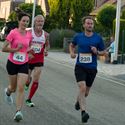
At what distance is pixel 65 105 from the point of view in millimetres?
11883

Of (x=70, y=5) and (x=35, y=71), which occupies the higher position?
(x=70, y=5)

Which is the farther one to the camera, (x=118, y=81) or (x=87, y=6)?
(x=87, y=6)

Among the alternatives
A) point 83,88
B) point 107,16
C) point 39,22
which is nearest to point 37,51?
point 39,22

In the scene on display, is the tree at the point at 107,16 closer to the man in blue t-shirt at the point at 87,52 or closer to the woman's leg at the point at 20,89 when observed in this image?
the man in blue t-shirt at the point at 87,52

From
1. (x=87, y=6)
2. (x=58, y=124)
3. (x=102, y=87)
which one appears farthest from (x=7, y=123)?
(x=87, y=6)

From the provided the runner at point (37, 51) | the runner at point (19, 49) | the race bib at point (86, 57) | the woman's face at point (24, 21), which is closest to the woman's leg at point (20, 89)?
the runner at point (19, 49)

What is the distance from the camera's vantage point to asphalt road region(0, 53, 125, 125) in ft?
32.2

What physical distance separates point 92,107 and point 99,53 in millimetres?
2150

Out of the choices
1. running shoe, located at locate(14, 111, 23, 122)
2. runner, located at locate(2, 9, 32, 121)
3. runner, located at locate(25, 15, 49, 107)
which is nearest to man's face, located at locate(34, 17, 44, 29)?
runner, located at locate(25, 15, 49, 107)

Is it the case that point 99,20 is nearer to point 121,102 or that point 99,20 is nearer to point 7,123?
point 121,102

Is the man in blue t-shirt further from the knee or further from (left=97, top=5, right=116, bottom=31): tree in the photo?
(left=97, top=5, right=116, bottom=31): tree

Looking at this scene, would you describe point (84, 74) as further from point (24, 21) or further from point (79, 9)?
point (79, 9)

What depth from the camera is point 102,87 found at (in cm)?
1694

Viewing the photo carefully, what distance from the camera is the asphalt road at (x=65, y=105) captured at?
983 cm
